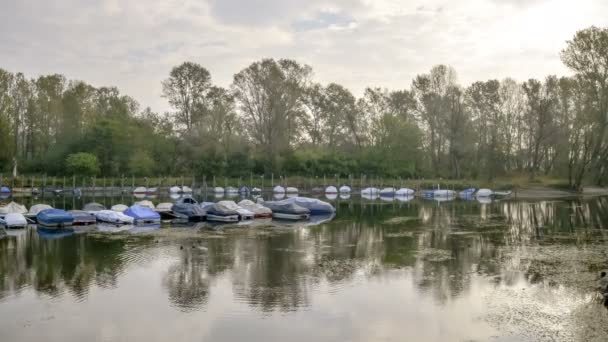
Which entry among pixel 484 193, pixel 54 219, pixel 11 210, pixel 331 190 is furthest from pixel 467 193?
pixel 11 210

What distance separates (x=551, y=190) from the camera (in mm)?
78375

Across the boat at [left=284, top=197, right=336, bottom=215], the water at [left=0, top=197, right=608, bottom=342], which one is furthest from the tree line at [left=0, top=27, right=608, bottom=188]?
the water at [left=0, top=197, right=608, bottom=342]

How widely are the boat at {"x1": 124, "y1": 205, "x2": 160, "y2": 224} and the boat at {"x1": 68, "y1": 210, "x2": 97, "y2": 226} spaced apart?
2.38 m

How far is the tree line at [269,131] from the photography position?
89500 millimetres

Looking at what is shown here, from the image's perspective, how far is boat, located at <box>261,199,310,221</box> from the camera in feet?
143

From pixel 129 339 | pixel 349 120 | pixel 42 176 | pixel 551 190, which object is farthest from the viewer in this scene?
pixel 349 120

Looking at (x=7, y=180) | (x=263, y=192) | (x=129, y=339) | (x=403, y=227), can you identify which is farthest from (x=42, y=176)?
(x=129, y=339)

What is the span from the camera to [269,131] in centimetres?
9481

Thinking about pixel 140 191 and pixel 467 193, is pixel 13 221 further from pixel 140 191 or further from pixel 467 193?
pixel 467 193

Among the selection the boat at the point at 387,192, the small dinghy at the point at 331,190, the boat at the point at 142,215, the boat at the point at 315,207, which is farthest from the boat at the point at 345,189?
the boat at the point at 142,215

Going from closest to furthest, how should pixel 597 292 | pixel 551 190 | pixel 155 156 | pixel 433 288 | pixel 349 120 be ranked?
pixel 597 292 < pixel 433 288 < pixel 551 190 < pixel 155 156 < pixel 349 120

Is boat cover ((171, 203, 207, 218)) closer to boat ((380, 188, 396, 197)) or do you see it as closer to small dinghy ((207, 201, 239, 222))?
small dinghy ((207, 201, 239, 222))

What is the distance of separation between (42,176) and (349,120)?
186ft

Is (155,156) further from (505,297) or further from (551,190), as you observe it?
(505,297)
